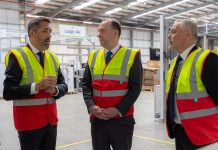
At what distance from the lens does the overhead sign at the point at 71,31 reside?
1439 cm

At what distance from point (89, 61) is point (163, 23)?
15.0 feet

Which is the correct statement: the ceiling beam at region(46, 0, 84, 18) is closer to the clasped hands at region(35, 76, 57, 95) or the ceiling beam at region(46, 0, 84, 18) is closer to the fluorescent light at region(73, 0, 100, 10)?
the fluorescent light at region(73, 0, 100, 10)

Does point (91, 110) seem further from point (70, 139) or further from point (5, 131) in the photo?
point (5, 131)

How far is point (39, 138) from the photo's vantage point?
2625mm

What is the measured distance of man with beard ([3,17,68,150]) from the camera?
8.29 feet

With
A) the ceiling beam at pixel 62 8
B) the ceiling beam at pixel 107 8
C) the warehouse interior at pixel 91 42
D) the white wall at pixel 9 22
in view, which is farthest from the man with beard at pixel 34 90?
the ceiling beam at pixel 107 8

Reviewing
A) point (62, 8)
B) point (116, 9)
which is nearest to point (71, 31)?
point (62, 8)

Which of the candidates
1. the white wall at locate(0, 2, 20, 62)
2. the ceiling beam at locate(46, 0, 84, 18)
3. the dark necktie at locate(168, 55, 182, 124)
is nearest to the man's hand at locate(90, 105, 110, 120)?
the dark necktie at locate(168, 55, 182, 124)

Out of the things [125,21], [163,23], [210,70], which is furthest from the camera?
[125,21]

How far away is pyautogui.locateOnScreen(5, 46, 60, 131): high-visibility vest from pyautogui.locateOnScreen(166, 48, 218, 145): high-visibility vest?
1.20 metres

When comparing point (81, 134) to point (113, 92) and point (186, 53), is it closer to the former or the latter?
point (113, 92)

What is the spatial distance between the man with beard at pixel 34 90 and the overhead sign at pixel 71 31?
11802 millimetres

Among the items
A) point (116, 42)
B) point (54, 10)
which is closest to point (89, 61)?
point (116, 42)

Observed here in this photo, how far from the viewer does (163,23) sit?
715 cm
